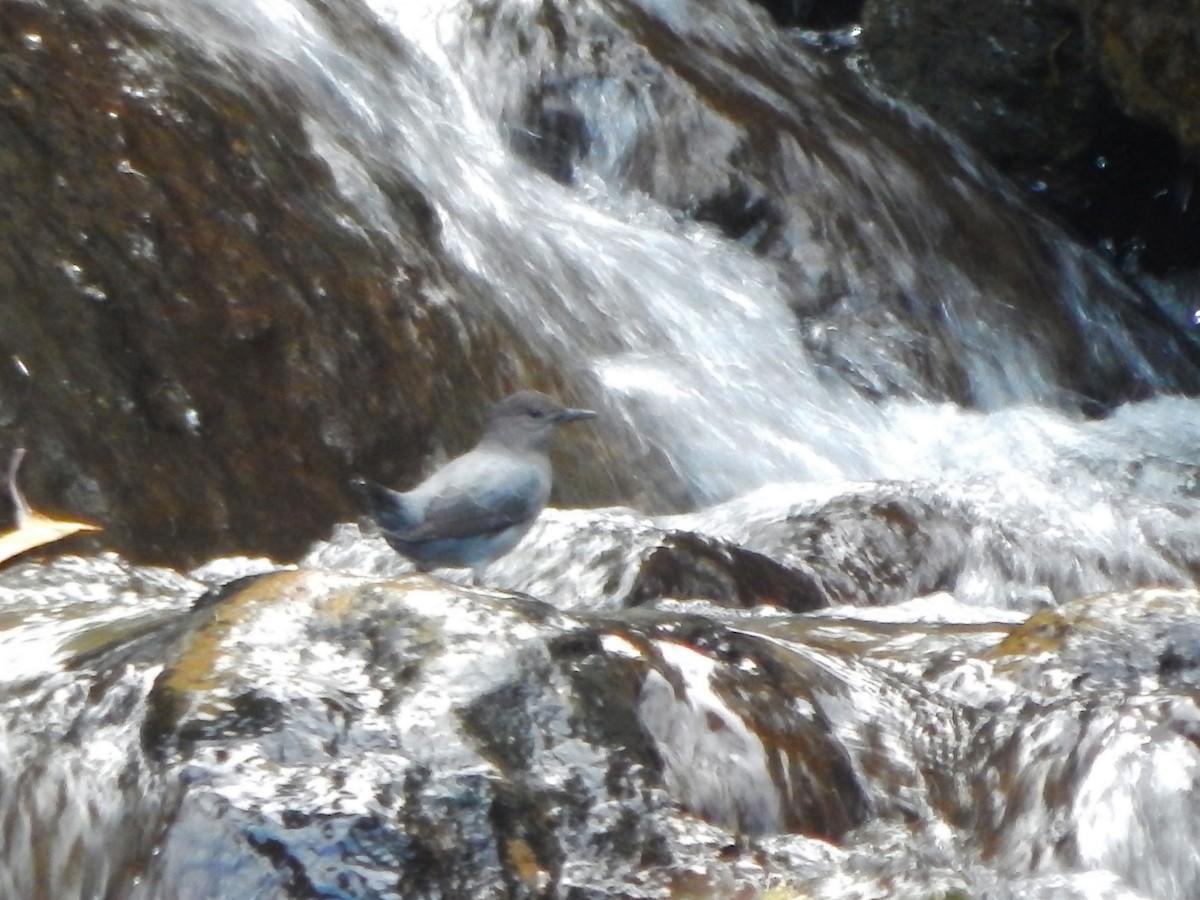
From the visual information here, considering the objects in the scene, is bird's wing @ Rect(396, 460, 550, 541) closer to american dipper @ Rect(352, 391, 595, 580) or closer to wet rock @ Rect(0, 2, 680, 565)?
american dipper @ Rect(352, 391, 595, 580)

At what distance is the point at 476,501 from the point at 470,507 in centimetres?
2

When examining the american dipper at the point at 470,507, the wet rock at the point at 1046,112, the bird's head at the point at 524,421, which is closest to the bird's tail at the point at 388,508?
the american dipper at the point at 470,507

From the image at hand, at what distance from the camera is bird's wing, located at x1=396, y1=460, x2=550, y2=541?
441cm

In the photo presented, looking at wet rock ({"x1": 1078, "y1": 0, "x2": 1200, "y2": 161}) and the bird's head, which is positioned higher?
wet rock ({"x1": 1078, "y1": 0, "x2": 1200, "y2": 161})

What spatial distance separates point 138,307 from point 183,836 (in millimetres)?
2623

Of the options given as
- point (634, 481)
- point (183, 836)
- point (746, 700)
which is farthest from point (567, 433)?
point (183, 836)

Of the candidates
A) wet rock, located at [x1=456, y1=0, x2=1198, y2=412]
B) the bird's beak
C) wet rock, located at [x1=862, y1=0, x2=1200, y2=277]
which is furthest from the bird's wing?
wet rock, located at [x1=862, y1=0, x2=1200, y2=277]

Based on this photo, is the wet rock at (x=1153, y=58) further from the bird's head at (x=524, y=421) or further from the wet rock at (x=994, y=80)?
the bird's head at (x=524, y=421)

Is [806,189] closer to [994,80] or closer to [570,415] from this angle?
[994,80]

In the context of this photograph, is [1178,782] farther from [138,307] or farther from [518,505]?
[138,307]

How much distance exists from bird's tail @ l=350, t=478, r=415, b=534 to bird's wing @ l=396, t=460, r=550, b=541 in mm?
32

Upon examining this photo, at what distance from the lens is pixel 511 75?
920 cm

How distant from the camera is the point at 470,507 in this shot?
14.6 feet

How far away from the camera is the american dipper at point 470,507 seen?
4.39 metres
